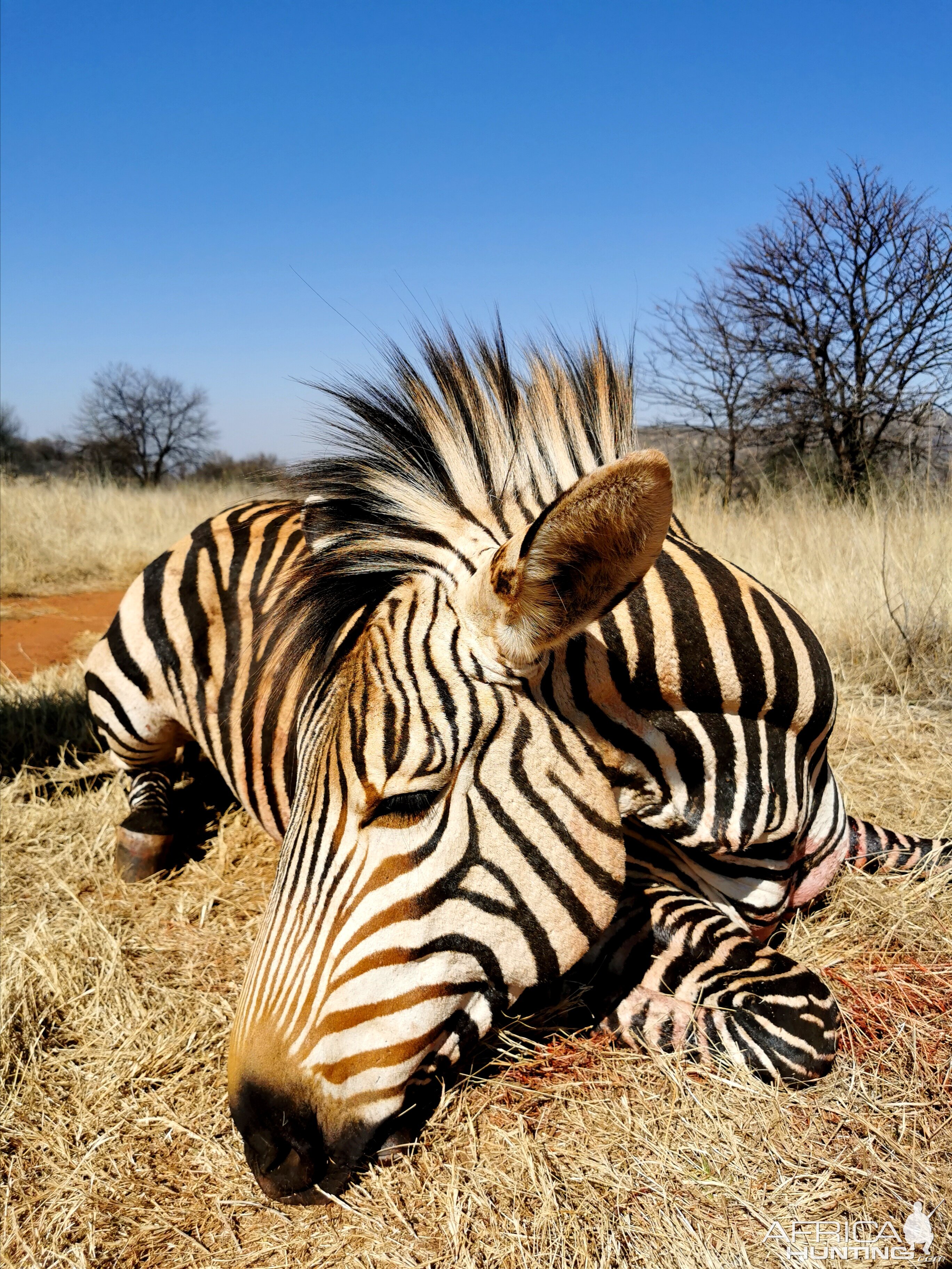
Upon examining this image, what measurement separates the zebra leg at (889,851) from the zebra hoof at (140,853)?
2.73 m

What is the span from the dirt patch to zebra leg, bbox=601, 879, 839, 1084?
19.2ft

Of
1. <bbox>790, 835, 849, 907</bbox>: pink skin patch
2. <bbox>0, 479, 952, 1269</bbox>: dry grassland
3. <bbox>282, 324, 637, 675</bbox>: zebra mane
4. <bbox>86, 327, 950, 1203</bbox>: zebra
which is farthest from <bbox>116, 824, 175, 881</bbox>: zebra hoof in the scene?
<bbox>790, 835, 849, 907</bbox>: pink skin patch

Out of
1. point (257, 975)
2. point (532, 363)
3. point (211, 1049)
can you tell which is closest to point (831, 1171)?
point (257, 975)

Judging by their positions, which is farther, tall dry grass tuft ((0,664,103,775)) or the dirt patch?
the dirt patch

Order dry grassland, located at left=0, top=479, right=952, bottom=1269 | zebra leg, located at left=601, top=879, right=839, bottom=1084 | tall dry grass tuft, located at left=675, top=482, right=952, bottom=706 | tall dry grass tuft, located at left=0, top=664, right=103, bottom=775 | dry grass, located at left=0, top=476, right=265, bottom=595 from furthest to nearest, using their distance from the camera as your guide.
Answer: dry grass, located at left=0, top=476, right=265, bottom=595, tall dry grass tuft, located at left=675, top=482, right=952, bottom=706, tall dry grass tuft, located at left=0, top=664, right=103, bottom=775, zebra leg, located at left=601, top=879, right=839, bottom=1084, dry grassland, located at left=0, top=479, right=952, bottom=1269

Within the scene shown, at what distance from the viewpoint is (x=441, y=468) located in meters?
1.88

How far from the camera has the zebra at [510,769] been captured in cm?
149

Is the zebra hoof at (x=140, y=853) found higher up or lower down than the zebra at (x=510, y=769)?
lower down

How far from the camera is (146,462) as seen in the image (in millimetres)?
28734

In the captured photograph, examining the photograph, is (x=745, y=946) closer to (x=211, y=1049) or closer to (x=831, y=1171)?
(x=831, y=1171)
